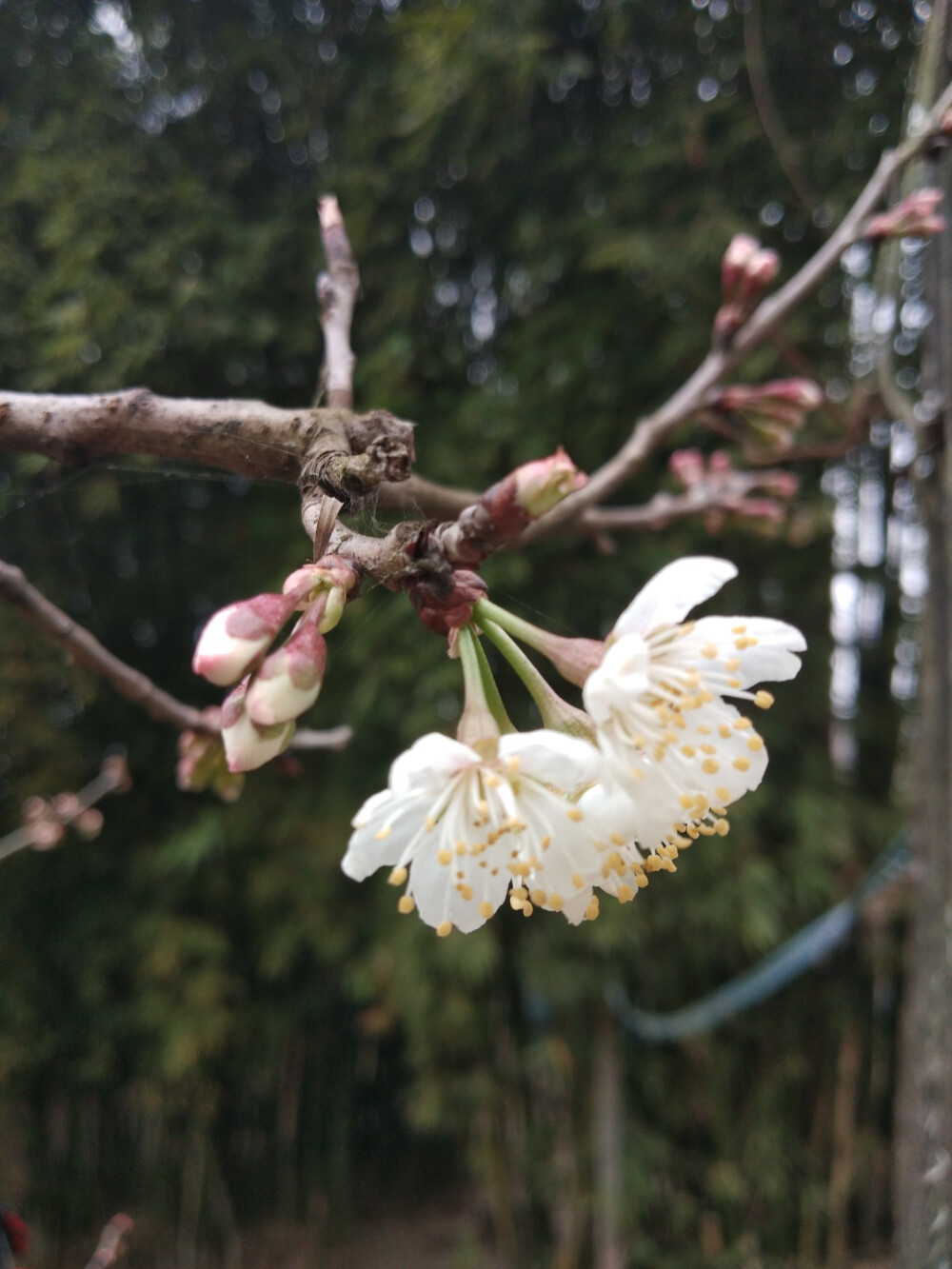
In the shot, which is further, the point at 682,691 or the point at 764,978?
the point at 764,978

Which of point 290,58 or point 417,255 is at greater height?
point 290,58

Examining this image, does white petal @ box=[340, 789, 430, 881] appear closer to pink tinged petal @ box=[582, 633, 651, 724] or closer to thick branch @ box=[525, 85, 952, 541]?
pink tinged petal @ box=[582, 633, 651, 724]

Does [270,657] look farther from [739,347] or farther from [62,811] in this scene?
[62,811]

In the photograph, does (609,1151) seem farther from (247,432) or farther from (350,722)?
(247,432)

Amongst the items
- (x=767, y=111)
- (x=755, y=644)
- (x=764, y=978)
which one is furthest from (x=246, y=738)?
(x=764, y=978)

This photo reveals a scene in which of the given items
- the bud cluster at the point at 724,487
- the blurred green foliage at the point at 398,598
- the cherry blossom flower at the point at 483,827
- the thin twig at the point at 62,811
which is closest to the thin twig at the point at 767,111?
the blurred green foliage at the point at 398,598

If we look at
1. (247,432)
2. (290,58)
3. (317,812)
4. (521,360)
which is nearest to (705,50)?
(521,360)

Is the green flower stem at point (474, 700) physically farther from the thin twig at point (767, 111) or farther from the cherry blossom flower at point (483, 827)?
the thin twig at point (767, 111)
